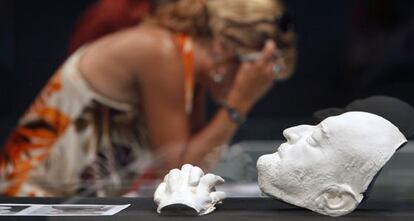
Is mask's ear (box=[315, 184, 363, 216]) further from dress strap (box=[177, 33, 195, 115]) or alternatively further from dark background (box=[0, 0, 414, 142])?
dress strap (box=[177, 33, 195, 115])

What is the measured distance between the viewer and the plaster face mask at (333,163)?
248 cm

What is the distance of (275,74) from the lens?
425 centimetres

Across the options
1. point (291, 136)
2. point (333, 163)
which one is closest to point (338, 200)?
point (333, 163)

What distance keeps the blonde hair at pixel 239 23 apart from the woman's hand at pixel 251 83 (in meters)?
0.06

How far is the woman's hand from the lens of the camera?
13.9 feet

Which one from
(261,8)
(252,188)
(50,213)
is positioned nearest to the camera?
(50,213)

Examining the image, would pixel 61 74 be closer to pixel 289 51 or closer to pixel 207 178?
pixel 289 51

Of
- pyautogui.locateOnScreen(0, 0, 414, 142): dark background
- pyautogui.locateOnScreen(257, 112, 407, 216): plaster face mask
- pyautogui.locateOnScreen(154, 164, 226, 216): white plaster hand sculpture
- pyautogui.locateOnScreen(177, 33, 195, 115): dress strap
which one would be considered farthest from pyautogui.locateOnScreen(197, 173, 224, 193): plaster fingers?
pyautogui.locateOnScreen(177, 33, 195, 115): dress strap

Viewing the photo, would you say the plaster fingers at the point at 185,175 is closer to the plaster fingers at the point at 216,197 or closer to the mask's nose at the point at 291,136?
the plaster fingers at the point at 216,197

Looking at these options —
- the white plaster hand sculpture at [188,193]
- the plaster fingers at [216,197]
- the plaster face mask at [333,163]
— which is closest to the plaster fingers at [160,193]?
the white plaster hand sculpture at [188,193]

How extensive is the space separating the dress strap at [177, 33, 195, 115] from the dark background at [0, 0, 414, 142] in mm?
269

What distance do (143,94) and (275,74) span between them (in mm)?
570

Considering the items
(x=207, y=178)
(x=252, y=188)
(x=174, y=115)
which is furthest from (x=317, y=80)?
(x=207, y=178)

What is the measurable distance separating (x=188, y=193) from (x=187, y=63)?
1734 mm
